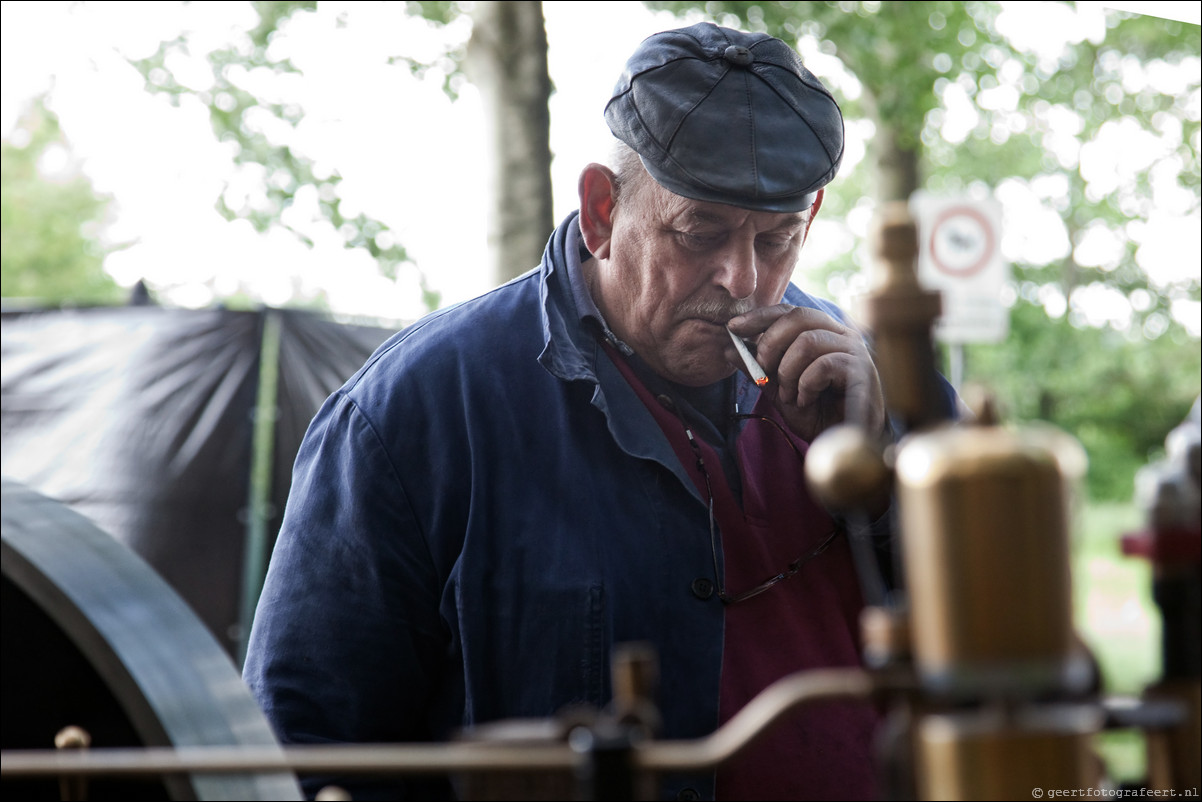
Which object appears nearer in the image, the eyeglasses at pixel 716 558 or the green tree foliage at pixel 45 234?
the eyeglasses at pixel 716 558

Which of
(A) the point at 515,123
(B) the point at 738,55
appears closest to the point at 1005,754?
(B) the point at 738,55

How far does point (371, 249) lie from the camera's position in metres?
6.03

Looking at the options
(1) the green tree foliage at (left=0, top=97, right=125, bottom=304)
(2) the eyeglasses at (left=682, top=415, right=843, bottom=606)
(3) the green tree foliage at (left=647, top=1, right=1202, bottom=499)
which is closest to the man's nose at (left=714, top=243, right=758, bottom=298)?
(2) the eyeglasses at (left=682, top=415, right=843, bottom=606)

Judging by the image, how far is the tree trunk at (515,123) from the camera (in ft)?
13.9

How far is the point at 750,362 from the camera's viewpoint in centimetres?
172

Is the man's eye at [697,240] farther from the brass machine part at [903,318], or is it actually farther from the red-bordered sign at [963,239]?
the red-bordered sign at [963,239]

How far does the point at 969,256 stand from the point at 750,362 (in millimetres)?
3744

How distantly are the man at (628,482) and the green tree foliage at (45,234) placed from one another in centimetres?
1150

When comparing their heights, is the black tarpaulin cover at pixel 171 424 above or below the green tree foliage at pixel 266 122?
below

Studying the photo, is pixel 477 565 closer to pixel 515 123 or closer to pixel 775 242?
pixel 775 242

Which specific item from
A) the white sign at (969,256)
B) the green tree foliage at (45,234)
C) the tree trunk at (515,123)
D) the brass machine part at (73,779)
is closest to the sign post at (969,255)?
the white sign at (969,256)

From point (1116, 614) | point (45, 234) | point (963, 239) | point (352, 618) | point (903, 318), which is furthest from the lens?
Answer: point (45, 234)

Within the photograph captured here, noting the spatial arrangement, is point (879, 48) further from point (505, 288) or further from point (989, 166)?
point (505, 288)

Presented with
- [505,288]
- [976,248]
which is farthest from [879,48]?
[505,288]
